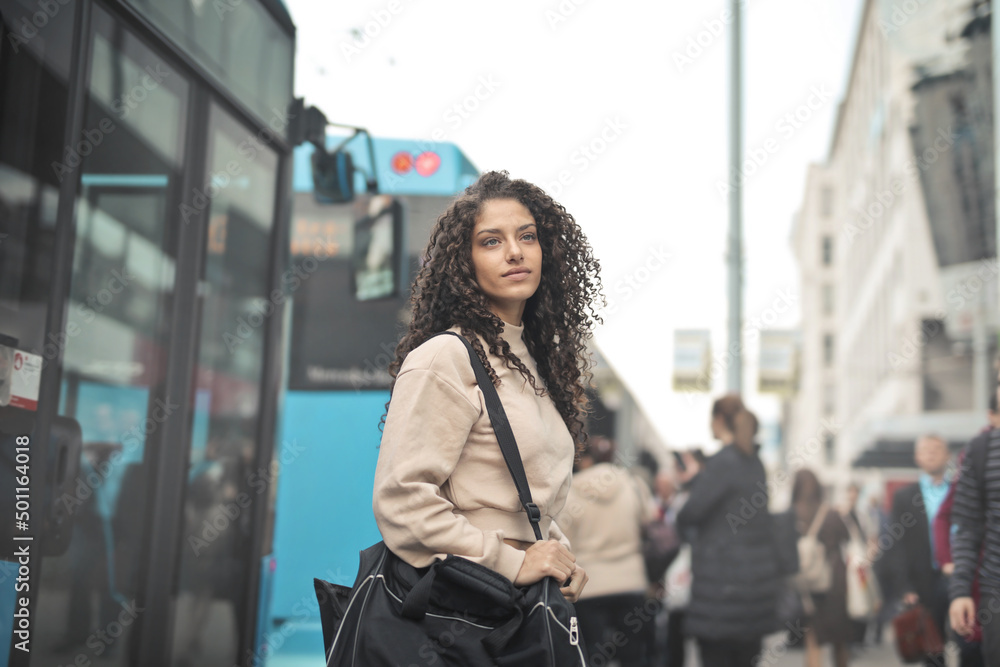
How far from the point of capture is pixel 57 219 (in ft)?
8.77

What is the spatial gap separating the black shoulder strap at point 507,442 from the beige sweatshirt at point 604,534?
3.80 meters

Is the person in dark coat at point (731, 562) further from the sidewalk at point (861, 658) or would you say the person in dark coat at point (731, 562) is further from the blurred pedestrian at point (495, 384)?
the sidewalk at point (861, 658)

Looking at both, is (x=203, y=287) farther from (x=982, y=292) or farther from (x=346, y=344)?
(x=982, y=292)

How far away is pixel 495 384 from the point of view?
6.54 ft

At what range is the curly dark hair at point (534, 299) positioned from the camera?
6.85 feet

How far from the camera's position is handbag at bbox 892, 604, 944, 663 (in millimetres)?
5320

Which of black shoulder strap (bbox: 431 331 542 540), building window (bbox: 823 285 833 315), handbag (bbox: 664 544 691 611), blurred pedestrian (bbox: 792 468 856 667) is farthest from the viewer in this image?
building window (bbox: 823 285 833 315)

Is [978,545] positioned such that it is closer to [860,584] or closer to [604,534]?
[604,534]

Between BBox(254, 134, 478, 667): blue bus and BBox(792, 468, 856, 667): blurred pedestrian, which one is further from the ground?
BBox(254, 134, 478, 667): blue bus

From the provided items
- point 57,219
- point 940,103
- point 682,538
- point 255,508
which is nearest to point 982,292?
point 940,103

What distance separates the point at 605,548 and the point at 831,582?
280 cm

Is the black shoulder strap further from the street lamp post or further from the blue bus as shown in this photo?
the street lamp post

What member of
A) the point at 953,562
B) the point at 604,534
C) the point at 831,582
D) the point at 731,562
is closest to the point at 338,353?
the point at 604,534

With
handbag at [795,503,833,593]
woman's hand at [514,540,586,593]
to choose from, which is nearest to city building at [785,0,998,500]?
handbag at [795,503,833,593]
